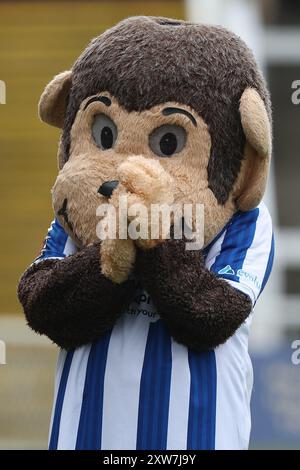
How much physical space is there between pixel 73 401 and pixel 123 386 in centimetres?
16

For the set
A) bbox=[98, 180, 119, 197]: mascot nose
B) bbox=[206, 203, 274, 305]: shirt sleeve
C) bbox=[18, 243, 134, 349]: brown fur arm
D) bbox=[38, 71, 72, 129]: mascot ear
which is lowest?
bbox=[18, 243, 134, 349]: brown fur arm

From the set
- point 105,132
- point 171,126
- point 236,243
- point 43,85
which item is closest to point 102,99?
point 105,132

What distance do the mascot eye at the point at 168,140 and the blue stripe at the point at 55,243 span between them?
380 mm

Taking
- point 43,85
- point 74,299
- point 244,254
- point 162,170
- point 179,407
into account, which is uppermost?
point 43,85

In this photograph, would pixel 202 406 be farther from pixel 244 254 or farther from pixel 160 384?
pixel 244 254

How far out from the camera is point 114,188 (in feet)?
8.86

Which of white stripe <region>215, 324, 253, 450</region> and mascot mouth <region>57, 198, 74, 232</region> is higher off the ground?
mascot mouth <region>57, 198, 74, 232</region>

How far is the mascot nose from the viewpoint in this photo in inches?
107

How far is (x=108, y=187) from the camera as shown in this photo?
8.91ft

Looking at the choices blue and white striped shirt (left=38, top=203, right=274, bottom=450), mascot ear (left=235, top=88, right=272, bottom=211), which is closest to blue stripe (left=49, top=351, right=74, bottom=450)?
blue and white striped shirt (left=38, top=203, right=274, bottom=450)

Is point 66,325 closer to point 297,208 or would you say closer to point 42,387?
point 42,387

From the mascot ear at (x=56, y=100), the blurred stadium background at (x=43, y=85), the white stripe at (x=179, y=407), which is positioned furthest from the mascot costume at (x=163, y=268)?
the blurred stadium background at (x=43, y=85)

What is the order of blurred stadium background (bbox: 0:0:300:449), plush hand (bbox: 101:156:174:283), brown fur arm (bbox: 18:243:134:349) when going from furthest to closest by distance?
blurred stadium background (bbox: 0:0:300:449) < brown fur arm (bbox: 18:243:134:349) < plush hand (bbox: 101:156:174:283)

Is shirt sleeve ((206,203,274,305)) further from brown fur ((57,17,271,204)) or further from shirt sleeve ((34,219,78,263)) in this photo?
shirt sleeve ((34,219,78,263))
